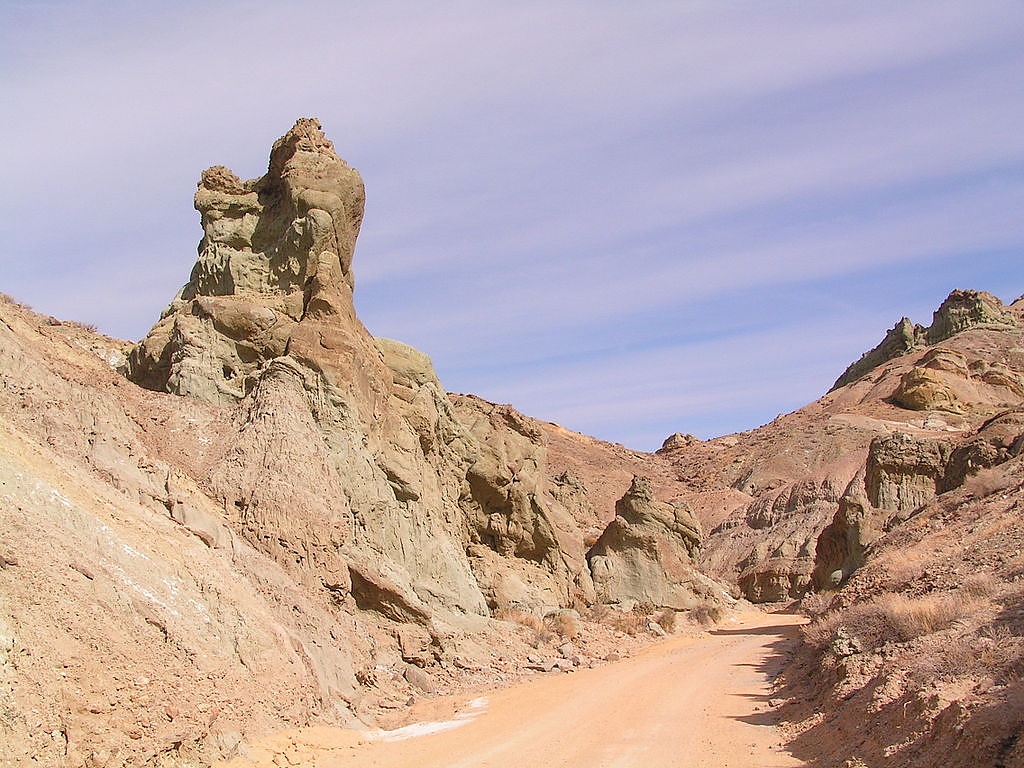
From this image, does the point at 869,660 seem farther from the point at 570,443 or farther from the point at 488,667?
the point at 570,443

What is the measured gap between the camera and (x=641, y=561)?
103 feet

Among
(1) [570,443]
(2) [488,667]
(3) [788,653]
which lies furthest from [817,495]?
(2) [488,667]

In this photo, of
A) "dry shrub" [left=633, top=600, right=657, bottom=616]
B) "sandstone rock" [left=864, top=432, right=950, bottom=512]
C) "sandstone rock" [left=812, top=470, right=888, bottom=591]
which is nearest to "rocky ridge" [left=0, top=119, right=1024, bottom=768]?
"dry shrub" [left=633, top=600, right=657, bottom=616]

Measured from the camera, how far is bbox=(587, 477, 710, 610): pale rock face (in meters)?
30.8

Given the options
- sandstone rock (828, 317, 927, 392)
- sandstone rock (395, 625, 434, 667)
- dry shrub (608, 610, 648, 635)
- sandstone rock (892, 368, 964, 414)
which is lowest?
dry shrub (608, 610, 648, 635)

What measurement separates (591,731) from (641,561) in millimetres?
18746

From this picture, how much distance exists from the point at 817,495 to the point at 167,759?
5433cm

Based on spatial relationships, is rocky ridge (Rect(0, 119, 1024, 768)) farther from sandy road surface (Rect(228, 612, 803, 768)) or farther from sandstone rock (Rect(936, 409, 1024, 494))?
sandy road surface (Rect(228, 612, 803, 768))

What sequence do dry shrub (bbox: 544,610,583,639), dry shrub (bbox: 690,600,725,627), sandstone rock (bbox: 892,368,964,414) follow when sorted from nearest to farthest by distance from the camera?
dry shrub (bbox: 544,610,583,639), dry shrub (bbox: 690,600,725,627), sandstone rock (bbox: 892,368,964,414)

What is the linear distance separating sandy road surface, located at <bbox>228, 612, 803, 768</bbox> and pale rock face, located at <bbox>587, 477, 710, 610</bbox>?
34.5ft

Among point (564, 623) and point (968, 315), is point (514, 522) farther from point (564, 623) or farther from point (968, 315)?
point (968, 315)

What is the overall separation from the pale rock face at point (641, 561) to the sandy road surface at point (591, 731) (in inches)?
414

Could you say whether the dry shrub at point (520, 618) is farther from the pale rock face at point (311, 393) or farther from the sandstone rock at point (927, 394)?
the sandstone rock at point (927, 394)

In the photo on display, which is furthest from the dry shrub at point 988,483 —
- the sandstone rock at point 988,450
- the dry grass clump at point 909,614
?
the dry grass clump at point 909,614
